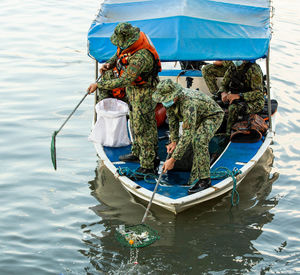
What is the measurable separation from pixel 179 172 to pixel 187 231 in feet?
3.30

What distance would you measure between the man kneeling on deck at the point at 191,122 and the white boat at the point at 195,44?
285 mm

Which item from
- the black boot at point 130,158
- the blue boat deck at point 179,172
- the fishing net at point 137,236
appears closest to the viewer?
the fishing net at point 137,236

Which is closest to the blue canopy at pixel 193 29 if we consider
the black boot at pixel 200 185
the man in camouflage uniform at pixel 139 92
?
the man in camouflage uniform at pixel 139 92

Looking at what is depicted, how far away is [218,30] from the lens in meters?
8.20

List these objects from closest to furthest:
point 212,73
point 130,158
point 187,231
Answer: point 187,231 < point 130,158 < point 212,73

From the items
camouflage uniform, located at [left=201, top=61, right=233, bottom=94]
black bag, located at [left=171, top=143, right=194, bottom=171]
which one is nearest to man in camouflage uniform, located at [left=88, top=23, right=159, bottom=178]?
black bag, located at [left=171, top=143, right=194, bottom=171]

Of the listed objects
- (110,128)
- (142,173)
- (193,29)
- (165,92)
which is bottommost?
(142,173)

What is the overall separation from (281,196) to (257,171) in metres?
0.85

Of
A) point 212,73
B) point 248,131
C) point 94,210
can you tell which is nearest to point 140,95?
point 94,210

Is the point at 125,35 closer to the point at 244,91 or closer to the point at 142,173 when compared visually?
the point at 142,173

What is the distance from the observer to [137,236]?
6562 millimetres

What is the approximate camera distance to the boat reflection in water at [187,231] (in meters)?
6.64

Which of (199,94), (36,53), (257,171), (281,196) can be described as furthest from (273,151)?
(36,53)

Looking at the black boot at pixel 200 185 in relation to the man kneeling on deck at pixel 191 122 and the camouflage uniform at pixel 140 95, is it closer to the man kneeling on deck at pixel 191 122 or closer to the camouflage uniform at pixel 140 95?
the man kneeling on deck at pixel 191 122
